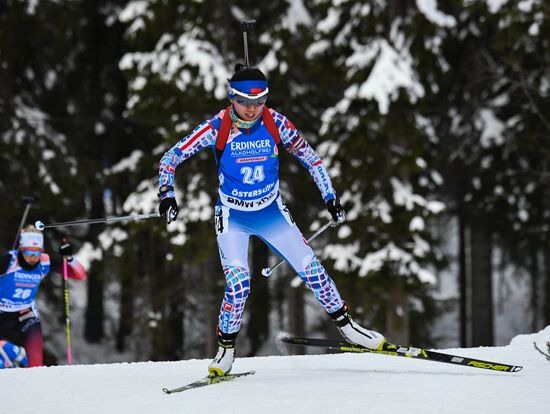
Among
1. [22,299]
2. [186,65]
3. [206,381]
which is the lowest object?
[206,381]

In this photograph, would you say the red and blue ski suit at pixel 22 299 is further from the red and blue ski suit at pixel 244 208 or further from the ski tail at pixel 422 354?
the ski tail at pixel 422 354

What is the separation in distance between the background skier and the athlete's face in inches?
127

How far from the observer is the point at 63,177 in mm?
14734

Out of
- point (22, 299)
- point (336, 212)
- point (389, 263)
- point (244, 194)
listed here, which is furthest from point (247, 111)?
point (389, 263)

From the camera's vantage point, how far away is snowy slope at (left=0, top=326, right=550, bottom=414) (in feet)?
14.0

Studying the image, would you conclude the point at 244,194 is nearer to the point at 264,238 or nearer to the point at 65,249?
the point at 264,238

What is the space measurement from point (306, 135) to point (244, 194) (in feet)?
30.3

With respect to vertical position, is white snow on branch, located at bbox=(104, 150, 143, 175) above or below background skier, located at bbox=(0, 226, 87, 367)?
above

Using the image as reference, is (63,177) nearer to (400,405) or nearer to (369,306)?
(369,306)

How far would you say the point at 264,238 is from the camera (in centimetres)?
548

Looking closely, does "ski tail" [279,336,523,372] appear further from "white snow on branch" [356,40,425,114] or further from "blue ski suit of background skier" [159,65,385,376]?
"white snow on branch" [356,40,425,114]

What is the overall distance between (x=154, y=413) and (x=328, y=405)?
40.3 inches

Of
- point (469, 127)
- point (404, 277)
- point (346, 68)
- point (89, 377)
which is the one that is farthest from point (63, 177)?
point (89, 377)

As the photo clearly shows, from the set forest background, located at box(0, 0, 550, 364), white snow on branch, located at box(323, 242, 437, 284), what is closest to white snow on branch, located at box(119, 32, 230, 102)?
forest background, located at box(0, 0, 550, 364)
